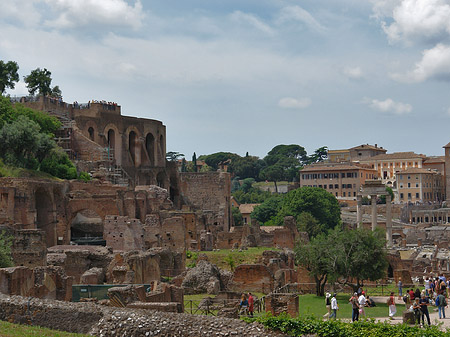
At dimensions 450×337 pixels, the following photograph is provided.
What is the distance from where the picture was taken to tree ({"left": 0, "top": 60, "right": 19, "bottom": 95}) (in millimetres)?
59062

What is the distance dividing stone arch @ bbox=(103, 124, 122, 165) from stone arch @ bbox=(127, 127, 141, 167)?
59.1 inches

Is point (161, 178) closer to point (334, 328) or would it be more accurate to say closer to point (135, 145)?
point (135, 145)

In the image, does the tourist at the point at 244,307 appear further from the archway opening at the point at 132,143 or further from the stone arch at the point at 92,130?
the archway opening at the point at 132,143

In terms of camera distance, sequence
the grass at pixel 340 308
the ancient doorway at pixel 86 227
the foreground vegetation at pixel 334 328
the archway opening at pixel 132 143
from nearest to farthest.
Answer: the foreground vegetation at pixel 334 328
the grass at pixel 340 308
the ancient doorway at pixel 86 227
the archway opening at pixel 132 143

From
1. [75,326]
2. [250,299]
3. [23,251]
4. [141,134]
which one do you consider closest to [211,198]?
[141,134]

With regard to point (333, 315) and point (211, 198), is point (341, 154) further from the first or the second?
point (333, 315)

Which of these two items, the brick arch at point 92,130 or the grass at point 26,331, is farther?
the brick arch at point 92,130

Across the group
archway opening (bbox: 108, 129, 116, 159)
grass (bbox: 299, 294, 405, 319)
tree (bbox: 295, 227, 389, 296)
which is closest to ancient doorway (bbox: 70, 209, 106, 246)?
archway opening (bbox: 108, 129, 116, 159)

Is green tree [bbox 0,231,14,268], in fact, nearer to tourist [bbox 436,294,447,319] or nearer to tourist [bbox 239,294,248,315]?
tourist [bbox 239,294,248,315]

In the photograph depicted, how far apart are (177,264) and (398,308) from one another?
453 inches

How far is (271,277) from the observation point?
31.1 m

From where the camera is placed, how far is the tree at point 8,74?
194ft

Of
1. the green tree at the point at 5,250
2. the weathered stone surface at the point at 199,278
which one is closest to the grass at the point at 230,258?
the weathered stone surface at the point at 199,278

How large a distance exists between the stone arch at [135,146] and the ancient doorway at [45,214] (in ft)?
72.8
